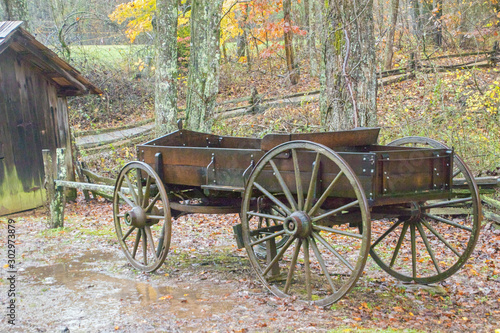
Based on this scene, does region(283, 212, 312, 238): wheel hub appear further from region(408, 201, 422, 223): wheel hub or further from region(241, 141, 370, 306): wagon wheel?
region(408, 201, 422, 223): wheel hub

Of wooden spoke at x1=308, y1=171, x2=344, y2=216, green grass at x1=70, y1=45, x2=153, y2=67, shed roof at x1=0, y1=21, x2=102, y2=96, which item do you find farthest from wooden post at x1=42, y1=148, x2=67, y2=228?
green grass at x1=70, y1=45, x2=153, y2=67

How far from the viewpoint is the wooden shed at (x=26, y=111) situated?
1038 cm

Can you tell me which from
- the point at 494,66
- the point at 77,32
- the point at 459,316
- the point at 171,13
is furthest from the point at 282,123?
the point at 77,32

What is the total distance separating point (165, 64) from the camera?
39.2 feet

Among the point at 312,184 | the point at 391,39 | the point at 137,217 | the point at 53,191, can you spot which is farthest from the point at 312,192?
the point at 391,39

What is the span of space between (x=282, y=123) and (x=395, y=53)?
10616mm

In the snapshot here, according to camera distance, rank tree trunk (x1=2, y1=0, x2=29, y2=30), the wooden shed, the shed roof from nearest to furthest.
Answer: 1. the shed roof
2. the wooden shed
3. tree trunk (x1=2, y1=0, x2=29, y2=30)

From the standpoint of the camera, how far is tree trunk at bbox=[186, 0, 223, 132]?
11.2 meters

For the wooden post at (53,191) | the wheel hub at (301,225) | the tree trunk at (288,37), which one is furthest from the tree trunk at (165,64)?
the tree trunk at (288,37)

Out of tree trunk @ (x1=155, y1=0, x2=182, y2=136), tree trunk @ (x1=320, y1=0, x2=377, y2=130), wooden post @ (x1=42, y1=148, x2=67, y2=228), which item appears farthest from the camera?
tree trunk @ (x1=155, y1=0, x2=182, y2=136)

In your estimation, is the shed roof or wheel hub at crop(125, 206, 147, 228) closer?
wheel hub at crop(125, 206, 147, 228)

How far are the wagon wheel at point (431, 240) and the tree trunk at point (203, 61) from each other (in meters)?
4.89

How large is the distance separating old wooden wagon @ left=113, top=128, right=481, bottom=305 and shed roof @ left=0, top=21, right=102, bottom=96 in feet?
17.9

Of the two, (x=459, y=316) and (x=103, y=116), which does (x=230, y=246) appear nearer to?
(x=459, y=316)
